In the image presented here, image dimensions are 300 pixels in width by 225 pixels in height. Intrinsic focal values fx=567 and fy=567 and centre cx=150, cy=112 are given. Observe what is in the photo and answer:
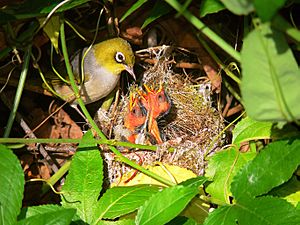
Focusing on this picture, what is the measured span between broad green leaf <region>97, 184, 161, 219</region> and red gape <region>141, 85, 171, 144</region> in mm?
919

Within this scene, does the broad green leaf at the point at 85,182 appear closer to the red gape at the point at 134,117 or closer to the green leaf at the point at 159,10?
the green leaf at the point at 159,10

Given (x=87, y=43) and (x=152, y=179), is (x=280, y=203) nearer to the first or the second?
(x=152, y=179)

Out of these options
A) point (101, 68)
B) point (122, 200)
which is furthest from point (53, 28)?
point (101, 68)

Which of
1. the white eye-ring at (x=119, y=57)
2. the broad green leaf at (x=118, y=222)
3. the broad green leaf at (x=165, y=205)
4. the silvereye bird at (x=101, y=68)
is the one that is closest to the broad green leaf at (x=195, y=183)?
the broad green leaf at (x=165, y=205)

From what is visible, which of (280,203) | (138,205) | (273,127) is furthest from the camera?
(273,127)

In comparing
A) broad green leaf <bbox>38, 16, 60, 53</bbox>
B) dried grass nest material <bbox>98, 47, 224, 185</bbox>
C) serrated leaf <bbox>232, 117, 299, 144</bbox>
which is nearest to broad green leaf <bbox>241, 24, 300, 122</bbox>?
serrated leaf <bbox>232, 117, 299, 144</bbox>

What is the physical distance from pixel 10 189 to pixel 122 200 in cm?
34

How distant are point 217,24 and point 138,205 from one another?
79 cm

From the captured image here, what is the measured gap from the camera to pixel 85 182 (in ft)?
5.45

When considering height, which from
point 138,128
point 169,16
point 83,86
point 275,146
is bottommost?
point 138,128

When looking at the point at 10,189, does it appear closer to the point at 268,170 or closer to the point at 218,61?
the point at 268,170

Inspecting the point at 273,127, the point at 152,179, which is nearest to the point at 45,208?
the point at 152,179

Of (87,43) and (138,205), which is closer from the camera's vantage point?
(138,205)

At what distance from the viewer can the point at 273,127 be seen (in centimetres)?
171
